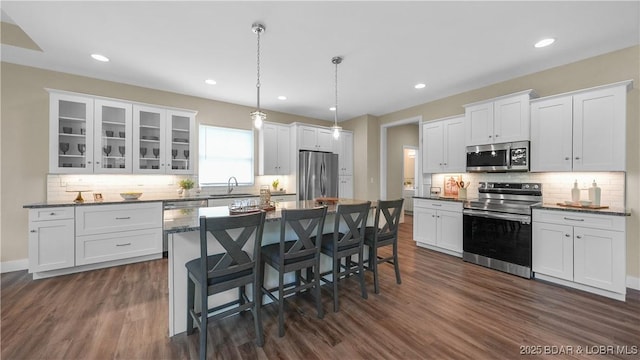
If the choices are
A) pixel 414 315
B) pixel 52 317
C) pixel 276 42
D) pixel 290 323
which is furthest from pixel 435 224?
pixel 52 317

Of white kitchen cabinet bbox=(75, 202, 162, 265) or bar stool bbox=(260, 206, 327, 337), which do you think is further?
white kitchen cabinet bbox=(75, 202, 162, 265)

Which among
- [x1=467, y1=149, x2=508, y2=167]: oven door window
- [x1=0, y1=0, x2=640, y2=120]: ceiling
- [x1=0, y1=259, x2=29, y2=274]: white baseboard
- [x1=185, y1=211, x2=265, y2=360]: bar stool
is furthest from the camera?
[x1=467, y1=149, x2=508, y2=167]: oven door window

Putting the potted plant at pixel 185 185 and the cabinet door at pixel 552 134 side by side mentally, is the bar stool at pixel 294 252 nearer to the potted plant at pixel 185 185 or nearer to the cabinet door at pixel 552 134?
the potted plant at pixel 185 185

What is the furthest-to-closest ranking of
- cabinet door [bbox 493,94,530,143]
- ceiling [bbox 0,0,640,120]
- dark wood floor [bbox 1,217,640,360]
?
cabinet door [bbox 493,94,530,143]
ceiling [bbox 0,0,640,120]
dark wood floor [bbox 1,217,640,360]

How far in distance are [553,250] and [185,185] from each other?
17.2 feet

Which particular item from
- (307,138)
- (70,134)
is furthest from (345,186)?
(70,134)

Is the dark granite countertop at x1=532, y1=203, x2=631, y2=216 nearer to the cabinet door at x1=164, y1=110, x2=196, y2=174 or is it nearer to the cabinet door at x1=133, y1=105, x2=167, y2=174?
the cabinet door at x1=164, y1=110, x2=196, y2=174

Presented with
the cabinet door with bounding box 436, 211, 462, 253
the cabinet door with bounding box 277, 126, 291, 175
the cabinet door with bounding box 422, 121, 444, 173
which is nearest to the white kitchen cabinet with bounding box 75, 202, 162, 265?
the cabinet door with bounding box 277, 126, 291, 175

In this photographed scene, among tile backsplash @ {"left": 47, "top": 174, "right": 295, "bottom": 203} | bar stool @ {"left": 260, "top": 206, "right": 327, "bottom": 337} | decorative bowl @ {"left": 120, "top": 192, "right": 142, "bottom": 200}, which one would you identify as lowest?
bar stool @ {"left": 260, "top": 206, "right": 327, "bottom": 337}

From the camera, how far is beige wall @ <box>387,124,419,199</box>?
260 inches

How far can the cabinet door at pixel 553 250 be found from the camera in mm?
2777

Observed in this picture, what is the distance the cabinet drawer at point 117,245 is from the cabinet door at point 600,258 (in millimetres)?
5363

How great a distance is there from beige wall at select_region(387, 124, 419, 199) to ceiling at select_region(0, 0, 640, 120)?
8.74 feet

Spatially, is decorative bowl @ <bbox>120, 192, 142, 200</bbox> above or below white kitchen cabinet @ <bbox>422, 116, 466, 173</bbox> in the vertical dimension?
below
